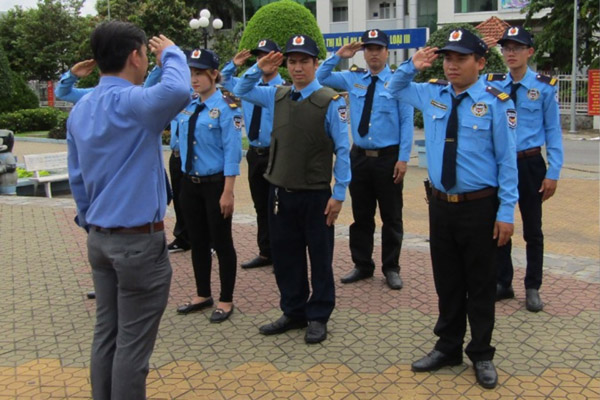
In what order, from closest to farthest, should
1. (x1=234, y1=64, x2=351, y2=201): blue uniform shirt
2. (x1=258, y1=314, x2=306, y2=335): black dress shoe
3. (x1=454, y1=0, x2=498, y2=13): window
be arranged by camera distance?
(x1=234, y1=64, x2=351, y2=201): blue uniform shirt → (x1=258, y1=314, x2=306, y2=335): black dress shoe → (x1=454, y1=0, x2=498, y2=13): window

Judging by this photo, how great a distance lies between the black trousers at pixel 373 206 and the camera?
552cm

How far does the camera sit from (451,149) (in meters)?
3.77

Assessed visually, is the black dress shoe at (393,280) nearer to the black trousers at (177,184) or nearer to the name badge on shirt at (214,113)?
the name badge on shirt at (214,113)

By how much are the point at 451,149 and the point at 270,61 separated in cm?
139

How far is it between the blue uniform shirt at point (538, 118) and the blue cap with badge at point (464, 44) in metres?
1.37

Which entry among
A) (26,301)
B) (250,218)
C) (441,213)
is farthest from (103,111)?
(250,218)

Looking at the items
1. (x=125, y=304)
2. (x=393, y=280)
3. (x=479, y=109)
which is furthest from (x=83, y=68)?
(x=393, y=280)

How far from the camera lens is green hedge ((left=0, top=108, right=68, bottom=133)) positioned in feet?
84.7

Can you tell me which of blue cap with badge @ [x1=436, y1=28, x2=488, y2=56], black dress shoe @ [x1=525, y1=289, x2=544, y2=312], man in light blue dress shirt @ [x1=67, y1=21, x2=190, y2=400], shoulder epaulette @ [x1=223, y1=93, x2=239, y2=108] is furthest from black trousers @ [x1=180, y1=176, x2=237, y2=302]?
black dress shoe @ [x1=525, y1=289, x2=544, y2=312]

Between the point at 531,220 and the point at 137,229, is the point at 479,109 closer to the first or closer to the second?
the point at 531,220

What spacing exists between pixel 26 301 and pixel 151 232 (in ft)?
10.0

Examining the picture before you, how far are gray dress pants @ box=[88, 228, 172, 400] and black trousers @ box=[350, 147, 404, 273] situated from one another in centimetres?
279

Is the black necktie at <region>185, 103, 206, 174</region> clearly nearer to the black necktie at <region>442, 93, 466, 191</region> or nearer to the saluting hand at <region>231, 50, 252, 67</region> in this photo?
the saluting hand at <region>231, 50, 252, 67</region>

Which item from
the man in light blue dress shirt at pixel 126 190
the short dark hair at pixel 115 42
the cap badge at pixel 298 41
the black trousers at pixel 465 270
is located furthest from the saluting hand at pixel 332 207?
the short dark hair at pixel 115 42
